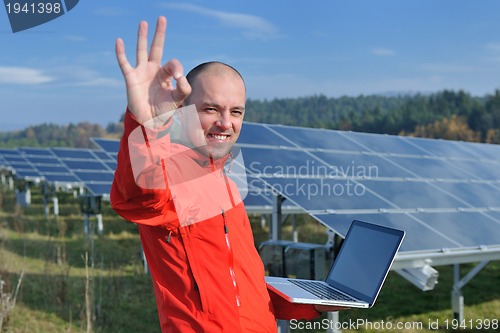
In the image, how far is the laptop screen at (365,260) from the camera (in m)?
2.40

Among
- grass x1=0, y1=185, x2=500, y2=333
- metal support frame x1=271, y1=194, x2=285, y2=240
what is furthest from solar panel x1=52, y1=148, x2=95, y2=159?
metal support frame x1=271, y1=194, x2=285, y2=240

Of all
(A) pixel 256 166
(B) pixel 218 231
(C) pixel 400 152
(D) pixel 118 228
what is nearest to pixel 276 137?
(A) pixel 256 166

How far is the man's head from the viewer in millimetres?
1936

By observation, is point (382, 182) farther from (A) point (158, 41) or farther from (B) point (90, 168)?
(B) point (90, 168)

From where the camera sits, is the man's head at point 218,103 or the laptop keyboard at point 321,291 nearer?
the man's head at point 218,103

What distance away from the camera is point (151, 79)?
148 centimetres

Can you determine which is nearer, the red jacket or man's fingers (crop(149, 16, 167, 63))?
man's fingers (crop(149, 16, 167, 63))

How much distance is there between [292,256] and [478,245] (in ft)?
6.54

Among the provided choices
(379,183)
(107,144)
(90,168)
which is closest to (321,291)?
(379,183)

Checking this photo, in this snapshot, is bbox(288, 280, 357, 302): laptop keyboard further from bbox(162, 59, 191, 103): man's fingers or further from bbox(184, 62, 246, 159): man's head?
bbox(162, 59, 191, 103): man's fingers

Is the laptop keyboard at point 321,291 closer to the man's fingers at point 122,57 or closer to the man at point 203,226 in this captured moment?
the man at point 203,226

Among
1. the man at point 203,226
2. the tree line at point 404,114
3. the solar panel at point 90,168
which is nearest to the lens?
the man at point 203,226

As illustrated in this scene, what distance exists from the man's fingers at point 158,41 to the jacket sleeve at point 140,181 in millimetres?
173

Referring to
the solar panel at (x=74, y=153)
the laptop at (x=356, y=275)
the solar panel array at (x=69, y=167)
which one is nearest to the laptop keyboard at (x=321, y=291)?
the laptop at (x=356, y=275)
